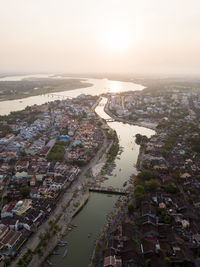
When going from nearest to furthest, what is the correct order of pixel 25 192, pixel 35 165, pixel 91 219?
pixel 91 219 < pixel 25 192 < pixel 35 165

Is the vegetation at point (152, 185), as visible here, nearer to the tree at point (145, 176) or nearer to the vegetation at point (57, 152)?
the tree at point (145, 176)

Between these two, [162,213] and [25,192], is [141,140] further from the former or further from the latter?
[25,192]

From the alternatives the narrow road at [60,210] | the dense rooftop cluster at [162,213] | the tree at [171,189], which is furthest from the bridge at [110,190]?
the tree at [171,189]

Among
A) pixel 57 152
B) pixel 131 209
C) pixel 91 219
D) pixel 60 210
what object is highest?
pixel 57 152

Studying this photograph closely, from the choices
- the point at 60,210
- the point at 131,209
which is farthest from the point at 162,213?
the point at 60,210

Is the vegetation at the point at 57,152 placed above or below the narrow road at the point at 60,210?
above

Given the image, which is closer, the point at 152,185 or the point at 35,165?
the point at 152,185

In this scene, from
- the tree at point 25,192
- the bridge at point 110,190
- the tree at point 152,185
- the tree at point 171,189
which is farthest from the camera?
the bridge at point 110,190

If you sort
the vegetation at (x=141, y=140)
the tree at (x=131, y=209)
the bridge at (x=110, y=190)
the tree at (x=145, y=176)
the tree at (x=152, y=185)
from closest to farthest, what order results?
the tree at (x=131, y=209) < the tree at (x=152, y=185) < the bridge at (x=110, y=190) < the tree at (x=145, y=176) < the vegetation at (x=141, y=140)

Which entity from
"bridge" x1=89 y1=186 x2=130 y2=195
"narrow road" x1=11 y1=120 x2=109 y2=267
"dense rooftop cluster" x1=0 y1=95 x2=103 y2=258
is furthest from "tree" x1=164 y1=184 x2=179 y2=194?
"dense rooftop cluster" x1=0 y1=95 x2=103 y2=258

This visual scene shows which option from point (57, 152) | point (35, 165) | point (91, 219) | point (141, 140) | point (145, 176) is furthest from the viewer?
point (141, 140)

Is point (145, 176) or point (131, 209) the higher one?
point (145, 176)
